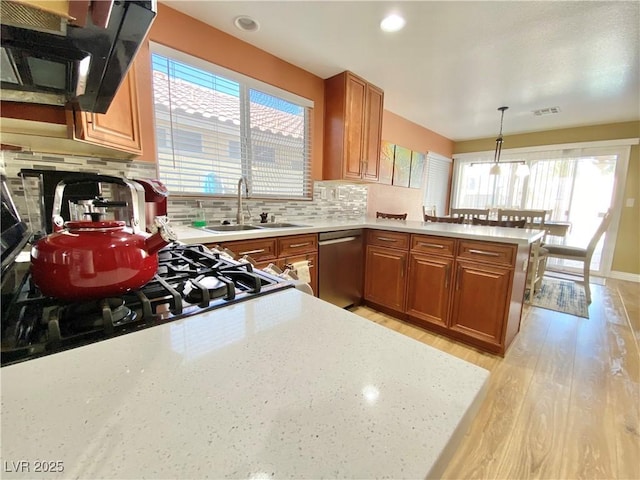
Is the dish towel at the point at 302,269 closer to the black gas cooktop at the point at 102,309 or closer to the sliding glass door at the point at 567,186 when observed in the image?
the black gas cooktop at the point at 102,309

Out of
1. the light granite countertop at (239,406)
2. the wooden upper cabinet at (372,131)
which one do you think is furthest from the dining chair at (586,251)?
the light granite countertop at (239,406)

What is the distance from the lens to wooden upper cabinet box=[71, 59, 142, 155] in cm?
119

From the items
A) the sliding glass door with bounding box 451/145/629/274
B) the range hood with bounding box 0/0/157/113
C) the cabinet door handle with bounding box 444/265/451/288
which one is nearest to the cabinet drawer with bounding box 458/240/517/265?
the cabinet door handle with bounding box 444/265/451/288

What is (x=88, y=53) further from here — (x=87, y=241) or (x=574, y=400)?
(x=574, y=400)

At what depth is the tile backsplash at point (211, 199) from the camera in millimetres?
1361

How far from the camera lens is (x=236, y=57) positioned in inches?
87.1

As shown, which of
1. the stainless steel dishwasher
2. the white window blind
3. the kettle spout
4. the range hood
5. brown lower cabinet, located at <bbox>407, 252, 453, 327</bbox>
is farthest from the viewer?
the white window blind

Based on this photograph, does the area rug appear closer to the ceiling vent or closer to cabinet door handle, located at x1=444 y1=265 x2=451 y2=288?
cabinet door handle, located at x1=444 y1=265 x2=451 y2=288

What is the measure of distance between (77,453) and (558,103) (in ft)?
15.9

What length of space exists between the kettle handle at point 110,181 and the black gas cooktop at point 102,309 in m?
0.19

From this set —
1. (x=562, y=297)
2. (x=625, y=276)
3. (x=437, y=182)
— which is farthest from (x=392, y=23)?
(x=625, y=276)

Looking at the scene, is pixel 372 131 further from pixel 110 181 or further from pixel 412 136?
pixel 110 181

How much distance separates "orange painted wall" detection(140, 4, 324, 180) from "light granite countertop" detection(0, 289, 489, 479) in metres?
1.92

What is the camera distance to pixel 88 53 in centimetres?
60
